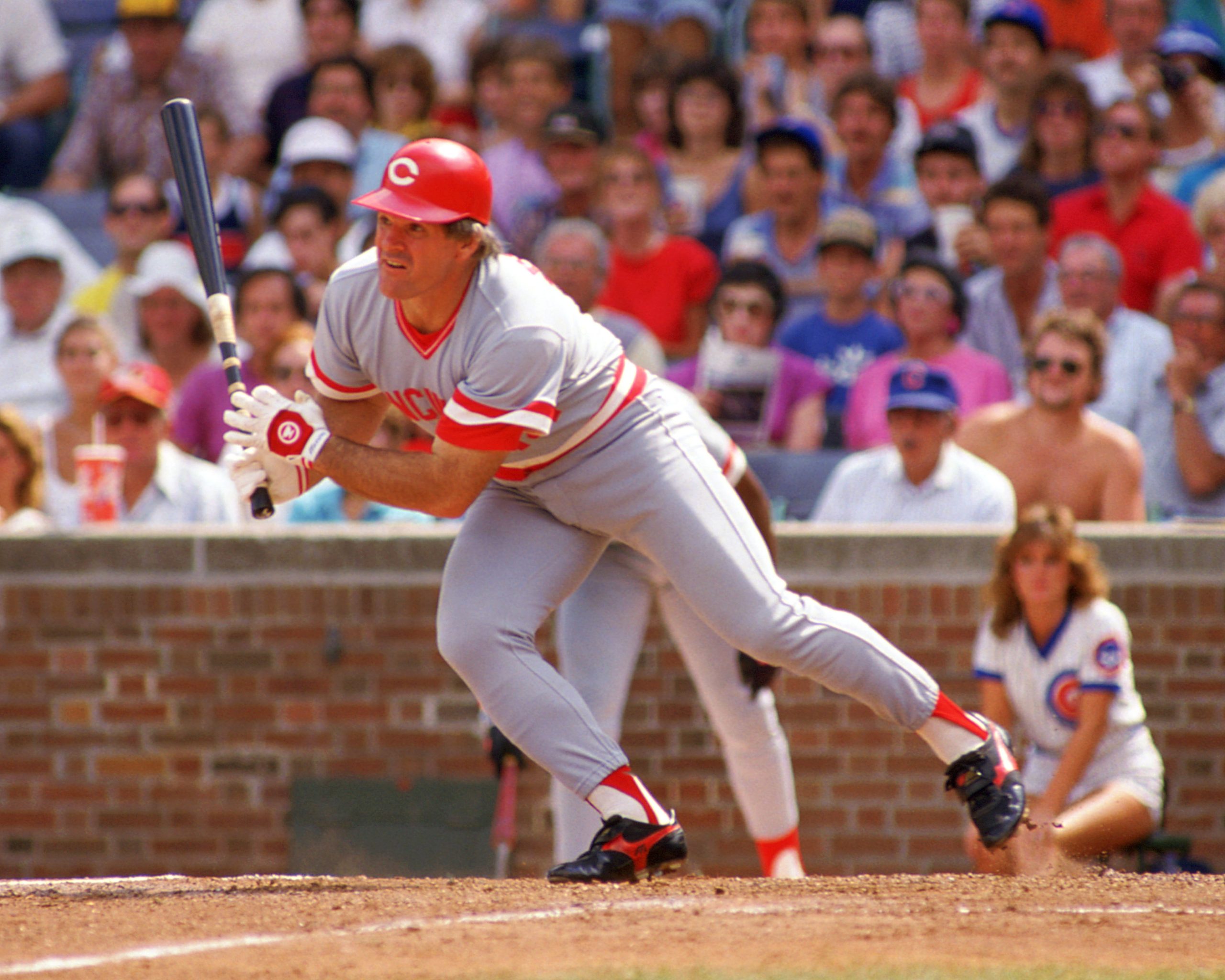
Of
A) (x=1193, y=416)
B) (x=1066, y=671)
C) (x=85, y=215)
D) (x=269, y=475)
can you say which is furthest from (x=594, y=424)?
(x=85, y=215)

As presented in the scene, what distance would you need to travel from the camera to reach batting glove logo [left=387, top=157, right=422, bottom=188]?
4031 millimetres

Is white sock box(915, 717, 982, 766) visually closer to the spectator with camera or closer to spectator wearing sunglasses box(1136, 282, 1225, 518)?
spectator wearing sunglasses box(1136, 282, 1225, 518)

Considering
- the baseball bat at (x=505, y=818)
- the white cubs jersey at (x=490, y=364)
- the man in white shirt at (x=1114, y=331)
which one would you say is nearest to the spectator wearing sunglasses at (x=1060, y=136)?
the man in white shirt at (x=1114, y=331)

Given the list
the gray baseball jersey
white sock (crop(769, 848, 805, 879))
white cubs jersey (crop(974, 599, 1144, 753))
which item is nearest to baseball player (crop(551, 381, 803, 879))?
white sock (crop(769, 848, 805, 879))

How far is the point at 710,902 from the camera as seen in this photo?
13.3ft

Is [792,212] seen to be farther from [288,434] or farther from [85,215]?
[288,434]

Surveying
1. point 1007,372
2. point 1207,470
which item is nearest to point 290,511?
point 1007,372

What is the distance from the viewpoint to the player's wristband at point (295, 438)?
412 centimetres

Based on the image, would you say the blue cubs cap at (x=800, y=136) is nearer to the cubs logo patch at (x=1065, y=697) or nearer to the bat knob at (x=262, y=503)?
the cubs logo patch at (x=1065, y=697)

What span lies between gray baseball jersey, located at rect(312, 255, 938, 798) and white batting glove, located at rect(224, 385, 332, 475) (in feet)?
0.56

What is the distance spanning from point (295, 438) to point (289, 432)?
0.08ft

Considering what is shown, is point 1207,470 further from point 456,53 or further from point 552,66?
point 456,53

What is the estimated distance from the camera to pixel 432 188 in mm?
4020

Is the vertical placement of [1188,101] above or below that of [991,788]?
above
